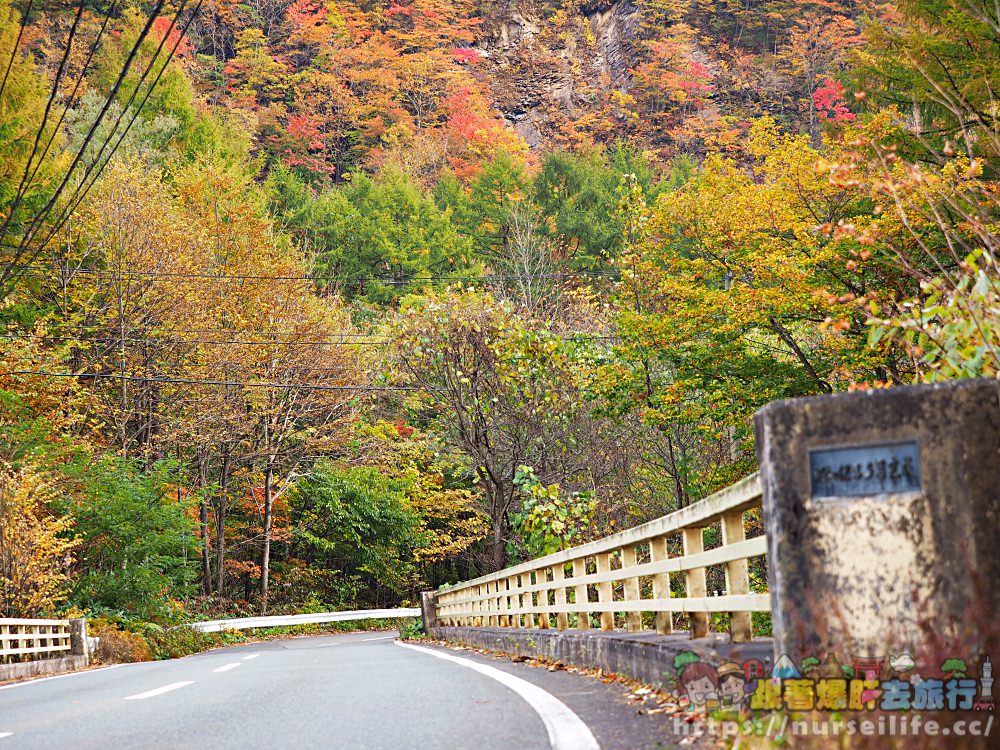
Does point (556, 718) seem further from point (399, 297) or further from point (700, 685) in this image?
point (399, 297)

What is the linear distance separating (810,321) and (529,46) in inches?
2582

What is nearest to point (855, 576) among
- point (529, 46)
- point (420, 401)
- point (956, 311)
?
point (956, 311)

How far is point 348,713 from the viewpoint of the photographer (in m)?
6.61

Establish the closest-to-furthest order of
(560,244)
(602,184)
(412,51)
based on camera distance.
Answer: (560,244) → (602,184) → (412,51)

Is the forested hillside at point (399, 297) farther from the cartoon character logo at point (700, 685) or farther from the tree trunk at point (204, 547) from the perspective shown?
the cartoon character logo at point (700, 685)

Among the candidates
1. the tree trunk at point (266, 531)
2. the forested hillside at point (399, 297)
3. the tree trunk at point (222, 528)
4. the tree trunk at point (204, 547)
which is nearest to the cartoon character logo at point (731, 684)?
the forested hillside at point (399, 297)

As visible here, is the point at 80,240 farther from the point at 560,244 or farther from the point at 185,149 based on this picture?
the point at 560,244

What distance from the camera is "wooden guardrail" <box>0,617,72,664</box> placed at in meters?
14.8

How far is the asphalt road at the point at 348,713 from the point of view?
5.39m

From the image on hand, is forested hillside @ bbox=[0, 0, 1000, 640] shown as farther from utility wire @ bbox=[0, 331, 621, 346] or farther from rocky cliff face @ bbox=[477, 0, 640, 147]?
rocky cliff face @ bbox=[477, 0, 640, 147]

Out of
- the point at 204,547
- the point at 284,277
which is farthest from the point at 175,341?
the point at 204,547

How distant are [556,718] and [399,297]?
35.3m

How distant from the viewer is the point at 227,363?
30656 mm

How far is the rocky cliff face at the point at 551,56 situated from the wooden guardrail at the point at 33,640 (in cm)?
5903
